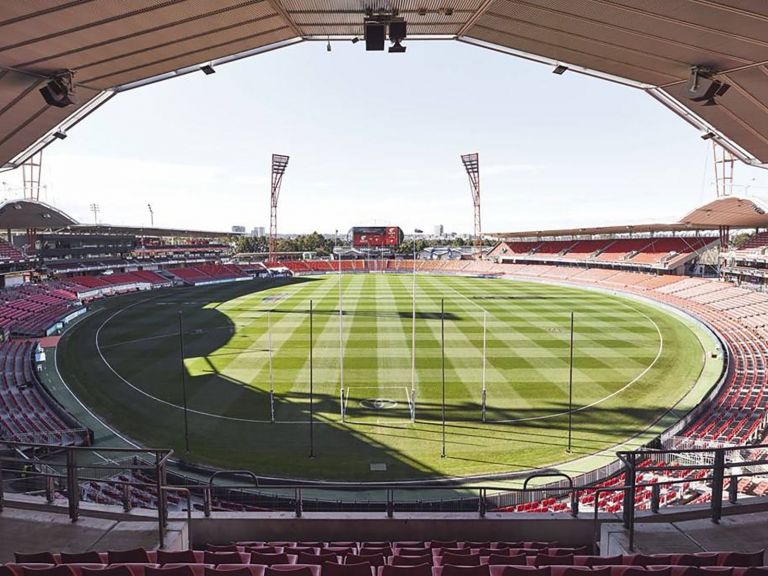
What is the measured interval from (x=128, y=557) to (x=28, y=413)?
21.2 m

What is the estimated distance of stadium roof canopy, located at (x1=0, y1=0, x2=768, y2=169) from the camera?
29.0 ft

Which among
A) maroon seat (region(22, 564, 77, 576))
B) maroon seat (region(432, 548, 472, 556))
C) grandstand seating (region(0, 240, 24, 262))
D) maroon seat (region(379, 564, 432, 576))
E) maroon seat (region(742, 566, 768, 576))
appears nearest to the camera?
maroon seat (region(742, 566, 768, 576))

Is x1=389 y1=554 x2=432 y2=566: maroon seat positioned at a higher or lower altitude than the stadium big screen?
lower

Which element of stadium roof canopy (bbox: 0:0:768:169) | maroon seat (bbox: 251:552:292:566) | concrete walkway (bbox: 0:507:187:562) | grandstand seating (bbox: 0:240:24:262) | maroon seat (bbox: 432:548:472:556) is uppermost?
stadium roof canopy (bbox: 0:0:768:169)

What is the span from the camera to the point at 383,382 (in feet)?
93.8

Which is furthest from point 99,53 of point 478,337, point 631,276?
point 631,276

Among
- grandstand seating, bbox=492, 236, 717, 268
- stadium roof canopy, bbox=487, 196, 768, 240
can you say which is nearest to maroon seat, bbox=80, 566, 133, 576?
stadium roof canopy, bbox=487, 196, 768, 240

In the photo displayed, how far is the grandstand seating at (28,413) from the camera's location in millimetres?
19828

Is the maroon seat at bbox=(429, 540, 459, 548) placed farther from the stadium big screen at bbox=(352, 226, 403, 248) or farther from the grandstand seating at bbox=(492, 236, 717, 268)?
the stadium big screen at bbox=(352, 226, 403, 248)

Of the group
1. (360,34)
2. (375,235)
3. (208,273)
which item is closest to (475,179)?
(375,235)

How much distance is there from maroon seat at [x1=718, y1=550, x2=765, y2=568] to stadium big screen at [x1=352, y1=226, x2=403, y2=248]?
10238cm

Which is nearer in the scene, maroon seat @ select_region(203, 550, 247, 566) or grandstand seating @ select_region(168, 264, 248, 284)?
maroon seat @ select_region(203, 550, 247, 566)

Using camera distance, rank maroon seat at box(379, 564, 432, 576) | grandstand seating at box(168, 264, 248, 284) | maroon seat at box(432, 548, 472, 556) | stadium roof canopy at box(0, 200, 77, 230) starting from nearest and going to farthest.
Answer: maroon seat at box(379, 564, 432, 576)
maroon seat at box(432, 548, 472, 556)
stadium roof canopy at box(0, 200, 77, 230)
grandstand seating at box(168, 264, 248, 284)

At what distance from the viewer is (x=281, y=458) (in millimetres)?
19672
